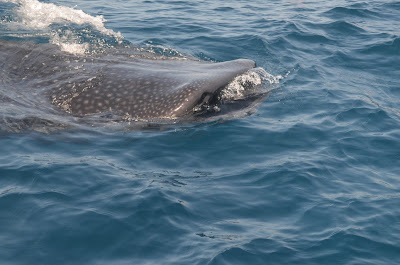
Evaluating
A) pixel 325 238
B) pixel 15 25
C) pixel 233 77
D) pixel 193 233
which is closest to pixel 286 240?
pixel 325 238

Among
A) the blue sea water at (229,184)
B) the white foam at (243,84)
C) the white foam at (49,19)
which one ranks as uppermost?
the white foam at (49,19)

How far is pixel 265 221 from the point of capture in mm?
6207

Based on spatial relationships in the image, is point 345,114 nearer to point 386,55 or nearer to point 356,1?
point 386,55

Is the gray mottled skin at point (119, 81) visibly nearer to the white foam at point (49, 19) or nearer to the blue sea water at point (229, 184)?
the blue sea water at point (229, 184)

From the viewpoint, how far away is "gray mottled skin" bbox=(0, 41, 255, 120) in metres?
8.51

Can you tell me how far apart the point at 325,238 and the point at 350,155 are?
2488 mm

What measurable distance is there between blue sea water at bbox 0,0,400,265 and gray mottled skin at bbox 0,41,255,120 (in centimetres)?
49

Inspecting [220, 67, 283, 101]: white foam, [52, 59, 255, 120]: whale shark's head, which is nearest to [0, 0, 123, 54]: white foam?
[52, 59, 255, 120]: whale shark's head

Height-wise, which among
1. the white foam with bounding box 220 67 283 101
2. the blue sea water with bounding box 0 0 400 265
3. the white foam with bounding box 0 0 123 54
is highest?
the white foam with bounding box 0 0 123 54

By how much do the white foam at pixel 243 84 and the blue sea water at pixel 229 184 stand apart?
43 cm

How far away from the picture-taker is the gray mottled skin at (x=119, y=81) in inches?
335

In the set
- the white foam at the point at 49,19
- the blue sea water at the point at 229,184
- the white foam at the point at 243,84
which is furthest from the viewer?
the white foam at the point at 49,19

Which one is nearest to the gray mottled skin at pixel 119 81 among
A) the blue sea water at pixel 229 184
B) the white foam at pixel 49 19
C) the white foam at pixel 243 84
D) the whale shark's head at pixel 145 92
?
the whale shark's head at pixel 145 92

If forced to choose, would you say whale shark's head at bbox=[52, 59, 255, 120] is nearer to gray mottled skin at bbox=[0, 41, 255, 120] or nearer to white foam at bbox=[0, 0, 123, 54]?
gray mottled skin at bbox=[0, 41, 255, 120]
